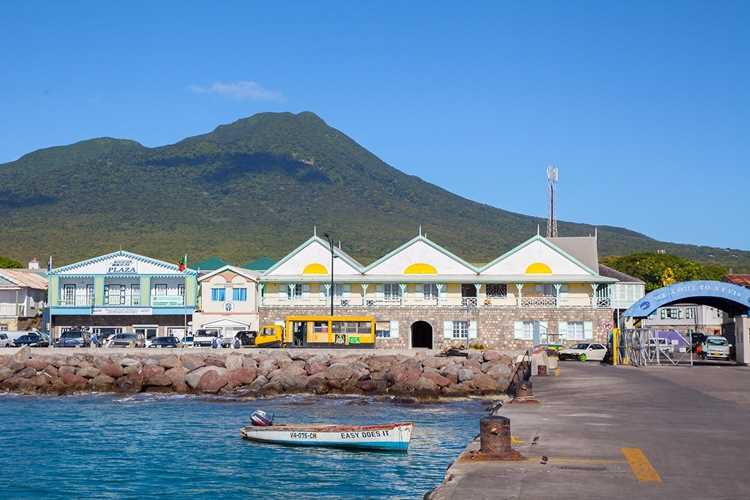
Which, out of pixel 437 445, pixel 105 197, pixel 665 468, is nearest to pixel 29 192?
pixel 105 197

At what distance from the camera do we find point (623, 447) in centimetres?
1825

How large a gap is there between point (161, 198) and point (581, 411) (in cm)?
17312

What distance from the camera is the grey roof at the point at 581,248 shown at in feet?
243

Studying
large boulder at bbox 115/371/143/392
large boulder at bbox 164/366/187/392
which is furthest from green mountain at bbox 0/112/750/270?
large boulder at bbox 164/366/187/392

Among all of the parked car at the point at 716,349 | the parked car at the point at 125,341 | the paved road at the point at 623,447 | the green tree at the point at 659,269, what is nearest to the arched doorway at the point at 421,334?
the parked car at the point at 125,341

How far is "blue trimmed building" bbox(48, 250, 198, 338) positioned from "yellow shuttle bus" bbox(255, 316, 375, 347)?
13062 mm

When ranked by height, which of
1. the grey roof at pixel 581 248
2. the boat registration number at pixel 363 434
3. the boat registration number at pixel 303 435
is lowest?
the boat registration number at pixel 303 435

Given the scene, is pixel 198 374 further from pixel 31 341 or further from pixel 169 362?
pixel 31 341

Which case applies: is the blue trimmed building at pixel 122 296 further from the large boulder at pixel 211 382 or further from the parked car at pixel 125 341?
the large boulder at pixel 211 382

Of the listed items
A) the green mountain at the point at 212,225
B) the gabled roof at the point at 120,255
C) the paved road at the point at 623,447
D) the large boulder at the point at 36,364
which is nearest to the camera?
the paved road at the point at 623,447

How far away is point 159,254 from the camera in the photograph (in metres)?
134

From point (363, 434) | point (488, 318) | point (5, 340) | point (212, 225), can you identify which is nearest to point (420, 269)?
point (488, 318)

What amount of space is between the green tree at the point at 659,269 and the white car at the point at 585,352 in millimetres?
48559

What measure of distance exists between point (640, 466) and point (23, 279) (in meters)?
69.4
